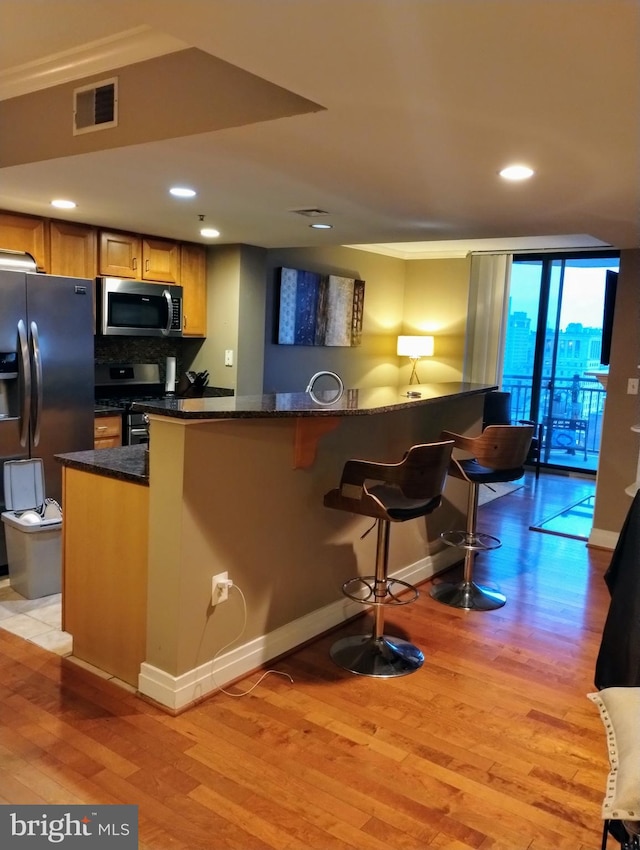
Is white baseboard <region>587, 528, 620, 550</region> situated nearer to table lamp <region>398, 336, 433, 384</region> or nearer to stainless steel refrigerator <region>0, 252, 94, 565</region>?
table lamp <region>398, 336, 433, 384</region>

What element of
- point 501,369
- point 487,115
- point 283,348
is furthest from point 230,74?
point 501,369

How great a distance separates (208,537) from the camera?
250 centimetres

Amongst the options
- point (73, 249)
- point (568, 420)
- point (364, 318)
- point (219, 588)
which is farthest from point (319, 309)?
point (219, 588)

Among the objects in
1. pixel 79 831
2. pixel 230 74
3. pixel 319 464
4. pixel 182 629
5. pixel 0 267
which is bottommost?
pixel 79 831

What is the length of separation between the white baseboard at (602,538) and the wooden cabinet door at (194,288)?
10.8ft

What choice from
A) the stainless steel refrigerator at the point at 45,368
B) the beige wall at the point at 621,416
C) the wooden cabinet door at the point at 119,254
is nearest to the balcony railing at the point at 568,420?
the beige wall at the point at 621,416

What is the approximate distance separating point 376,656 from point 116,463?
1389 mm

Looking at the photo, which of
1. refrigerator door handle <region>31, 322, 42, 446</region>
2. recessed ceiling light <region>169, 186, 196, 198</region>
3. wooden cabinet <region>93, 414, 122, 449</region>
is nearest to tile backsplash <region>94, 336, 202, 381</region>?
wooden cabinet <region>93, 414, 122, 449</region>

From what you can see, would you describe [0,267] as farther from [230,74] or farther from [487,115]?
[487,115]

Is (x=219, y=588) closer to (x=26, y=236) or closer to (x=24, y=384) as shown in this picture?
(x=24, y=384)

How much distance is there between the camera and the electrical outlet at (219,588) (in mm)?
2541

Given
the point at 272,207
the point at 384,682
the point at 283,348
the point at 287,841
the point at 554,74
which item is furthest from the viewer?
the point at 283,348

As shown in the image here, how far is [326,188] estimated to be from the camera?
116 inches

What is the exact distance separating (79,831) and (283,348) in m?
4.38
